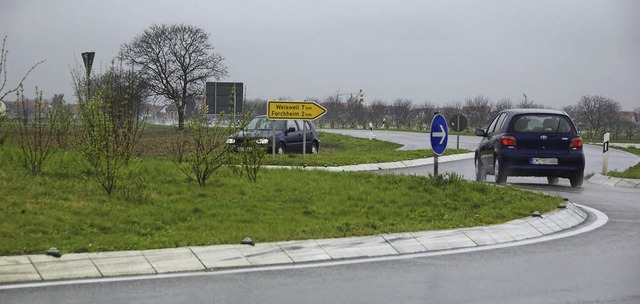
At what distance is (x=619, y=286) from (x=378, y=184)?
7378mm

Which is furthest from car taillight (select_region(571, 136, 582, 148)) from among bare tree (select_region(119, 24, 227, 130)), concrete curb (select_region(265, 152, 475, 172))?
bare tree (select_region(119, 24, 227, 130))

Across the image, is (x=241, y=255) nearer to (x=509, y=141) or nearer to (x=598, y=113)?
(x=509, y=141)

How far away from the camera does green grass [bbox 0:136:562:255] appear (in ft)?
26.7

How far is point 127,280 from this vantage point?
21.0ft

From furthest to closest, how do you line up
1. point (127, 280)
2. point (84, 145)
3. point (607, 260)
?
point (84, 145), point (607, 260), point (127, 280)

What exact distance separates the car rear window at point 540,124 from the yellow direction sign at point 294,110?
800 centimetres

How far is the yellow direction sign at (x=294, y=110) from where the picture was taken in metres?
23.3

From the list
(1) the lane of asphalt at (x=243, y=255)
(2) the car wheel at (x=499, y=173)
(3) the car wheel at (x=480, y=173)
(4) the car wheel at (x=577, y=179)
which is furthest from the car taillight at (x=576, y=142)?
(1) the lane of asphalt at (x=243, y=255)

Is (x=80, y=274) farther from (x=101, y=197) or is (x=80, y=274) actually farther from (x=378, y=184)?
(x=378, y=184)

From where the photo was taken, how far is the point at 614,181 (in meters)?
19.3

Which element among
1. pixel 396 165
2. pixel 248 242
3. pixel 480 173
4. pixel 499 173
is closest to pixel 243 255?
pixel 248 242

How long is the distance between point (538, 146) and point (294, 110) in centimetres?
906

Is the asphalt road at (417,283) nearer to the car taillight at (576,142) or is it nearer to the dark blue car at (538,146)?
the dark blue car at (538,146)

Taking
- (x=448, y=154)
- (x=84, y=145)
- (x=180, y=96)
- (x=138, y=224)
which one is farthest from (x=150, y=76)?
(x=138, y=224)
